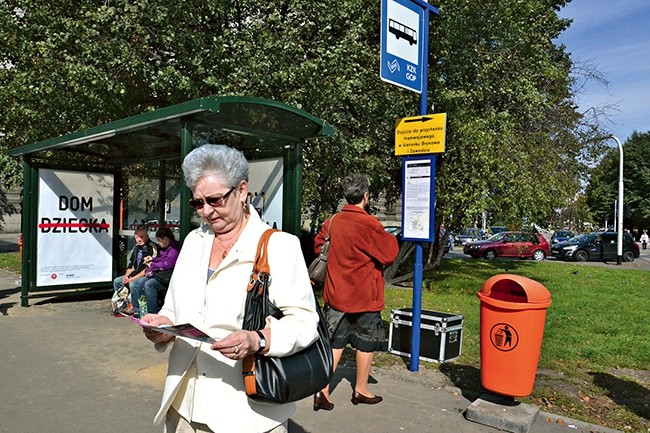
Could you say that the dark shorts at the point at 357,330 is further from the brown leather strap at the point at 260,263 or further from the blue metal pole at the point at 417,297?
the brown leather strap at the point at 260,263

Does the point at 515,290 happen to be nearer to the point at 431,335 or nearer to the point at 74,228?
the point at 431,335

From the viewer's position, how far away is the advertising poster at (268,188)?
5.98 m

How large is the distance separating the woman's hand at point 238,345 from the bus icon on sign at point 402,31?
13.5 feet

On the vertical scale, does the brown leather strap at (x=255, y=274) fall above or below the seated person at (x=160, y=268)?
above

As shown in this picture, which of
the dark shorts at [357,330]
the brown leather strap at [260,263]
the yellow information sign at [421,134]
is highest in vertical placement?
the yellow information sign at [421,134]

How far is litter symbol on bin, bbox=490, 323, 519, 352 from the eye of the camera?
163 inches

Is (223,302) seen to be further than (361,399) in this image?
No

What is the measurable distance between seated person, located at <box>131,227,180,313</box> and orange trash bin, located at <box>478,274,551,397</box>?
4541mm

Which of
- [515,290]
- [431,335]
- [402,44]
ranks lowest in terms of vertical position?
[431,335]

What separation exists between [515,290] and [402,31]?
8.92ft

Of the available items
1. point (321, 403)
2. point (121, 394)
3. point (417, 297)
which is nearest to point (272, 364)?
point (321, 403)

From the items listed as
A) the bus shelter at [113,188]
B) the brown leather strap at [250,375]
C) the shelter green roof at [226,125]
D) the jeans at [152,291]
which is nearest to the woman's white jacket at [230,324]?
the brown leather strap at [250,375]

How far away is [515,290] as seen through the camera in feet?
14.6

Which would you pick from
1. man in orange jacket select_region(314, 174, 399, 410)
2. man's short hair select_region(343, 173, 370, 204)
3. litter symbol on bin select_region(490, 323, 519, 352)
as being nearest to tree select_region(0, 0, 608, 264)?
man's short hair select_region(343, 173, 370, 204)
